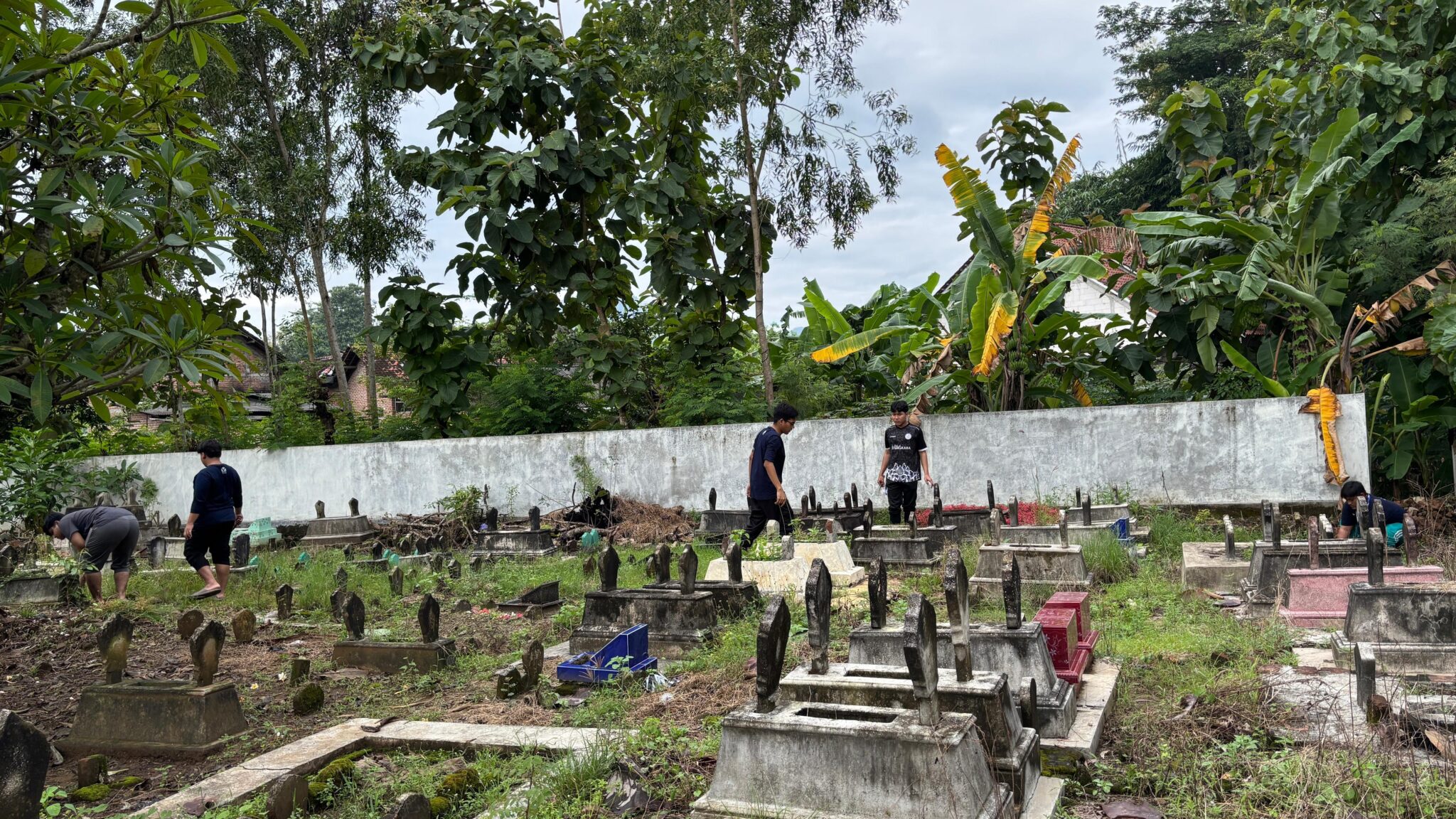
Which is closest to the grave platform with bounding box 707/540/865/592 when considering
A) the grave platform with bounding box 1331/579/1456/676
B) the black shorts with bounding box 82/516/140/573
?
the grave platform with bounding box 1331/579/1456/676

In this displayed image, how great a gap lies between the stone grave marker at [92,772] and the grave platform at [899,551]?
7108 mm

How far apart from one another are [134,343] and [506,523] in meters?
11.1

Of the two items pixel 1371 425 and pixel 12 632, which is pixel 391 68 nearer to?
pixel 12 632

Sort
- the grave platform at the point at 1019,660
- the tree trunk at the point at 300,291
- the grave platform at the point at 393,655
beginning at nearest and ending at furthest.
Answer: the grave platform at the point at 1019,660, the grave platform at the point at 393,655, the tree trunk at the point at 300,291

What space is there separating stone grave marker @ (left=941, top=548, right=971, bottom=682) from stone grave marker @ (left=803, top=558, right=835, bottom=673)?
564 millimetres

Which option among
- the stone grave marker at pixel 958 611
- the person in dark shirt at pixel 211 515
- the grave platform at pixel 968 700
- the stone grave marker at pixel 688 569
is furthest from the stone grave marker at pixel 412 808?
the person in dark shirt at pixel 211 515

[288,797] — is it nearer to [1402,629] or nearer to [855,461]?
[1402,629]

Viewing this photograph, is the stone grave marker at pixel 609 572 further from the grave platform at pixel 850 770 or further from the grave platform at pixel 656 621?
the grave platform at pixel 850 770

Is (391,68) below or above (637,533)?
above

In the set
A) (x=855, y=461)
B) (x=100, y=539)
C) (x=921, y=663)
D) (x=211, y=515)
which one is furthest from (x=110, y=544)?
(x=921, y=663)

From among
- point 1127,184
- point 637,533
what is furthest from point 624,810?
point 1127,184

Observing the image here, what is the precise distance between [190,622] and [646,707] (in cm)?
436

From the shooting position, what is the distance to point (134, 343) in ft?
17.1

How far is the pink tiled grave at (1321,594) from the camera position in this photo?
22.9 ft
